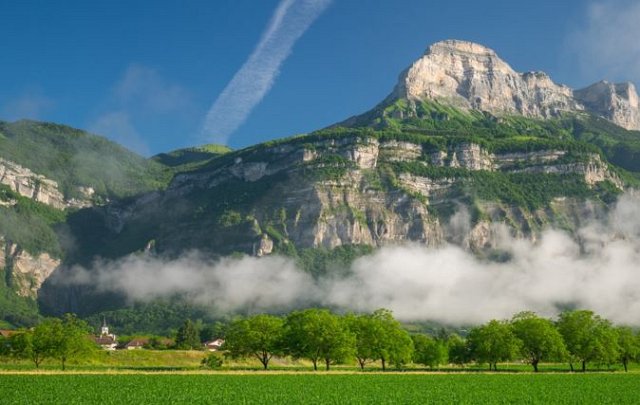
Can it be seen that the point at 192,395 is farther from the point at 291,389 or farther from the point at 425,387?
the point at 425,387

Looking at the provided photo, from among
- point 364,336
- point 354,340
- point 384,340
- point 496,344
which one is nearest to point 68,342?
point 354,340

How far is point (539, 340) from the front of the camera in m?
136

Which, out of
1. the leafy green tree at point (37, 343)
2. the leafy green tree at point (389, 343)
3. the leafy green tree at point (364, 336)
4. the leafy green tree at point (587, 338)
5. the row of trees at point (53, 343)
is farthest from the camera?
the leafy green tree at point (587, 338)

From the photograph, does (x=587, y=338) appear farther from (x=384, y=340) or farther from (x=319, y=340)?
(x=319, y=340)

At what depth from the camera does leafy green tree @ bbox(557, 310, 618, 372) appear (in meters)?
138

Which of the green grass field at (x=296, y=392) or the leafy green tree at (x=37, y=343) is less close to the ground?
the leafy green tree at (x=37, y=343)

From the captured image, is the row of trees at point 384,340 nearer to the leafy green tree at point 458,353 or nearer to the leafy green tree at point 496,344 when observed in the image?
the leafy green tree at point 496,344

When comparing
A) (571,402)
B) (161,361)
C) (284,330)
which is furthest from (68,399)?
(161,361)

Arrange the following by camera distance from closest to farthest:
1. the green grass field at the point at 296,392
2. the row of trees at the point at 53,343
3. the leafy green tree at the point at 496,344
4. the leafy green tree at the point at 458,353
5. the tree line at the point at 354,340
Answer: the green grass field at the point at 296,392
the row of trees at the point at 53,343
the tree line at the point at 354,340
the leafy green tree at the point at 496,344
the leafy green tree at the point at 458,353

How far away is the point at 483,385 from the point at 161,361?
93.6 metres

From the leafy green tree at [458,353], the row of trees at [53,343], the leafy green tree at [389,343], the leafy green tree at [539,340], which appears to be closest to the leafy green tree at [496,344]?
the leafy green tree at [539,340]

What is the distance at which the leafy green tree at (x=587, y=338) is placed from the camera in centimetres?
13775

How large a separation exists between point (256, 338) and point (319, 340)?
13756 mm

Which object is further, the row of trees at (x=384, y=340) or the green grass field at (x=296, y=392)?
the row of trees at (x=384, y=340)
